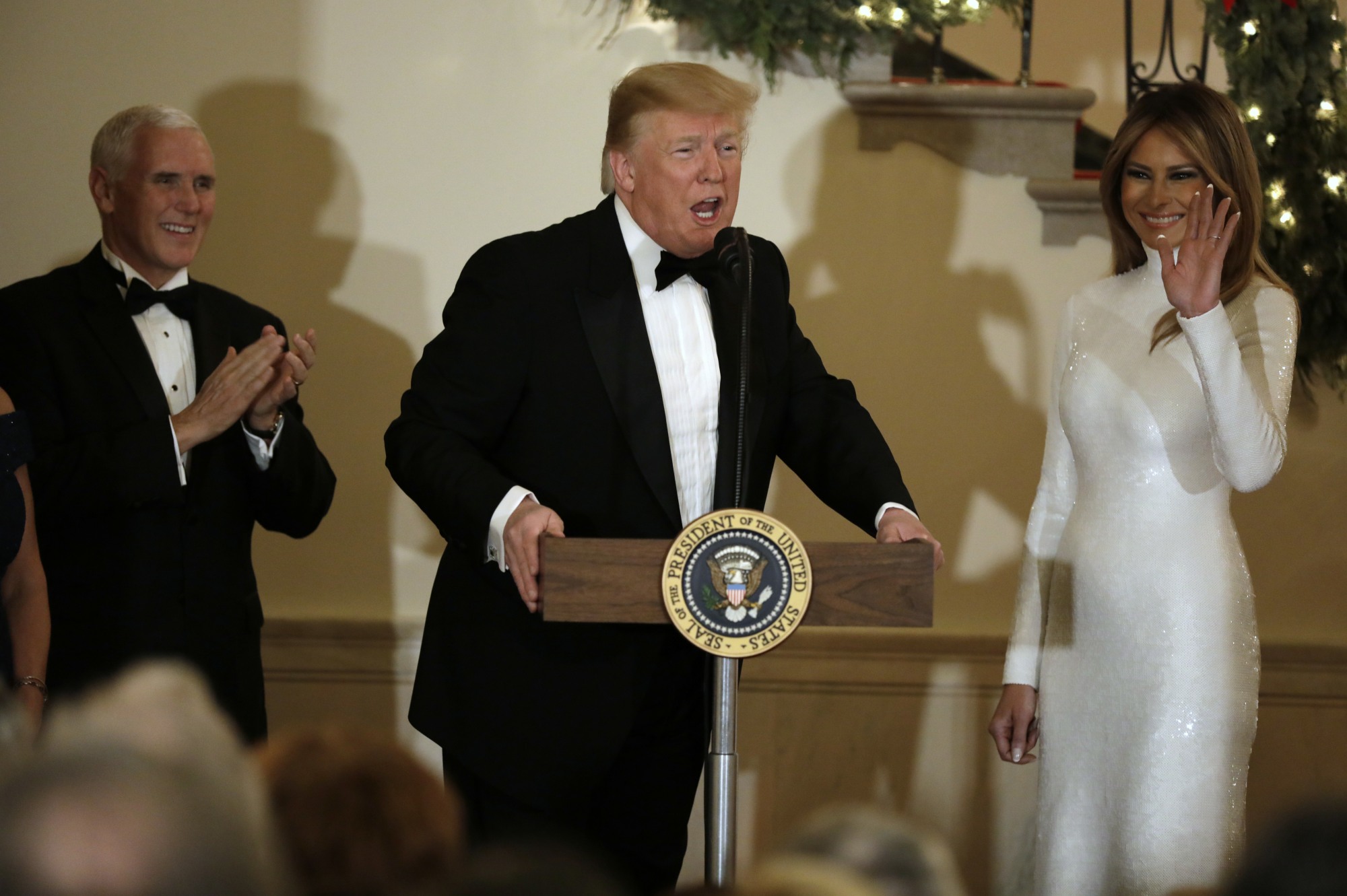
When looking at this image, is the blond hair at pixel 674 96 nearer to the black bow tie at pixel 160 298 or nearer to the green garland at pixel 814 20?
the black bow tie at pixel 160 298

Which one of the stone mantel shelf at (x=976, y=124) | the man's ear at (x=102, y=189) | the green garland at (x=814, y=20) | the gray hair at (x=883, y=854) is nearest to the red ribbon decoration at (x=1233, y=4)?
the stone mantel shelf at (x=976, y=124)

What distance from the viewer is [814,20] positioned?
11.6 ft

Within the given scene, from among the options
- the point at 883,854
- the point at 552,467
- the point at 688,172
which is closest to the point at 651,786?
the point at 552,467

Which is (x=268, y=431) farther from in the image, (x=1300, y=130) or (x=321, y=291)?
(x=1300, y=130)

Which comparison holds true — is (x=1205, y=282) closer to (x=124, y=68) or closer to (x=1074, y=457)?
(x=1074, y=457)

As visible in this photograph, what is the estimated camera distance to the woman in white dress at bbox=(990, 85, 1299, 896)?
2.34 metres

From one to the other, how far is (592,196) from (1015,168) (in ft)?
3.62

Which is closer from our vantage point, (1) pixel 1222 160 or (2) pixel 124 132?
(1) pixel 1222 160

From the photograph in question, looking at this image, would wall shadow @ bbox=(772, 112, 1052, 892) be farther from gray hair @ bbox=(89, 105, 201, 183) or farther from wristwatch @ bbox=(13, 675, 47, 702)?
wristwatch @ bbox=(13, 675, 47, 702)

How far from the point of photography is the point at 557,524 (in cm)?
185

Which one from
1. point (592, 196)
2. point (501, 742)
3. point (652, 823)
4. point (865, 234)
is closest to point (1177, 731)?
point (652, 823)

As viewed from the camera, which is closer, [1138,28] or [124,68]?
[124,68]

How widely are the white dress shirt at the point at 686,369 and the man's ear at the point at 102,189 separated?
47.7 inches

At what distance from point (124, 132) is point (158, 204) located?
20 cm
